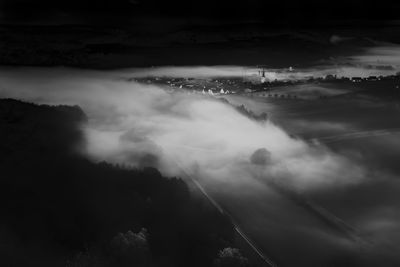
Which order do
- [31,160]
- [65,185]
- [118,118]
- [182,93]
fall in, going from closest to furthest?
[65,185] < [31,160] < [118,118] < [182,93]

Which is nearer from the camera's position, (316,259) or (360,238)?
(316,259)

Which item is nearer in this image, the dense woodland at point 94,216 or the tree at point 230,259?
the dense woodland at point 94,216

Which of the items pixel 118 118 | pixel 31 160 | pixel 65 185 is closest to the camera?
pixel 65 185

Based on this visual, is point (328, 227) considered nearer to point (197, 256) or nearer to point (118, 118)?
point (197, 256)

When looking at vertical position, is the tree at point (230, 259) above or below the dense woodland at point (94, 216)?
below

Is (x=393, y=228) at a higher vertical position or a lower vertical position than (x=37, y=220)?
lower

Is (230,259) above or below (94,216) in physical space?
below

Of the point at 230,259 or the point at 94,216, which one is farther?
the point at 94,216


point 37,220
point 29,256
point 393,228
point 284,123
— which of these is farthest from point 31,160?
point 284,123
